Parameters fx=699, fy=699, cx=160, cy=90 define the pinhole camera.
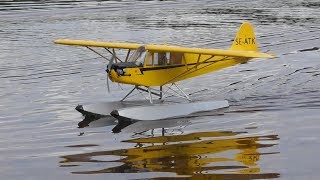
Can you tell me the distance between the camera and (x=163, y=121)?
1889 cm

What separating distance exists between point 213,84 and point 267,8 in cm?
3303

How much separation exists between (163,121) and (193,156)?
4448 millimetres

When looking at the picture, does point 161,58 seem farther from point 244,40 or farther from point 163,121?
point 244,40

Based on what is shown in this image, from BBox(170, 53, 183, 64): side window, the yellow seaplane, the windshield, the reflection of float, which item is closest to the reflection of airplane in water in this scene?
the reflection of float

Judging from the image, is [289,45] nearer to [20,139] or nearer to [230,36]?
[230,36]

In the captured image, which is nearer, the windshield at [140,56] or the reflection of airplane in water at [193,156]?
the reflection of airplane in water at [193,156]

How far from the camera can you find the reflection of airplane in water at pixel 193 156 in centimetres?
1319

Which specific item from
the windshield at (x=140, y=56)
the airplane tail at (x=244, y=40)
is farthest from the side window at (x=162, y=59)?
the airplane tail at (x=244, y=40)

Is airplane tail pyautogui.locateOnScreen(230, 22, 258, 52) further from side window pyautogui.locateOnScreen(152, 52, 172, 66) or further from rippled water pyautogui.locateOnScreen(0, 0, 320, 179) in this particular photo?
side window pyautogui.locateOnScreen(152, 52, 172, 66)

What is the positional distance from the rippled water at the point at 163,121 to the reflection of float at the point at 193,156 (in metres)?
0.02

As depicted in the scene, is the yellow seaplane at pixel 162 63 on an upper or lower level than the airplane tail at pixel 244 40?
lower

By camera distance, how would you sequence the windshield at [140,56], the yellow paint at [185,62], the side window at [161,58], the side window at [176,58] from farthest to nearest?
1. the side window at [176,58]
2. the side window at [161,58]
3. the windshield at [140,56]
4. the yellow paint at [185,62]

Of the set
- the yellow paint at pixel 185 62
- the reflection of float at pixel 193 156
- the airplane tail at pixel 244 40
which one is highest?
the airplane tail at pixel 244 40

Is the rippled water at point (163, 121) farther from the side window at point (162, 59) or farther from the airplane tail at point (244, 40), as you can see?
the side window at point (162, 59)
